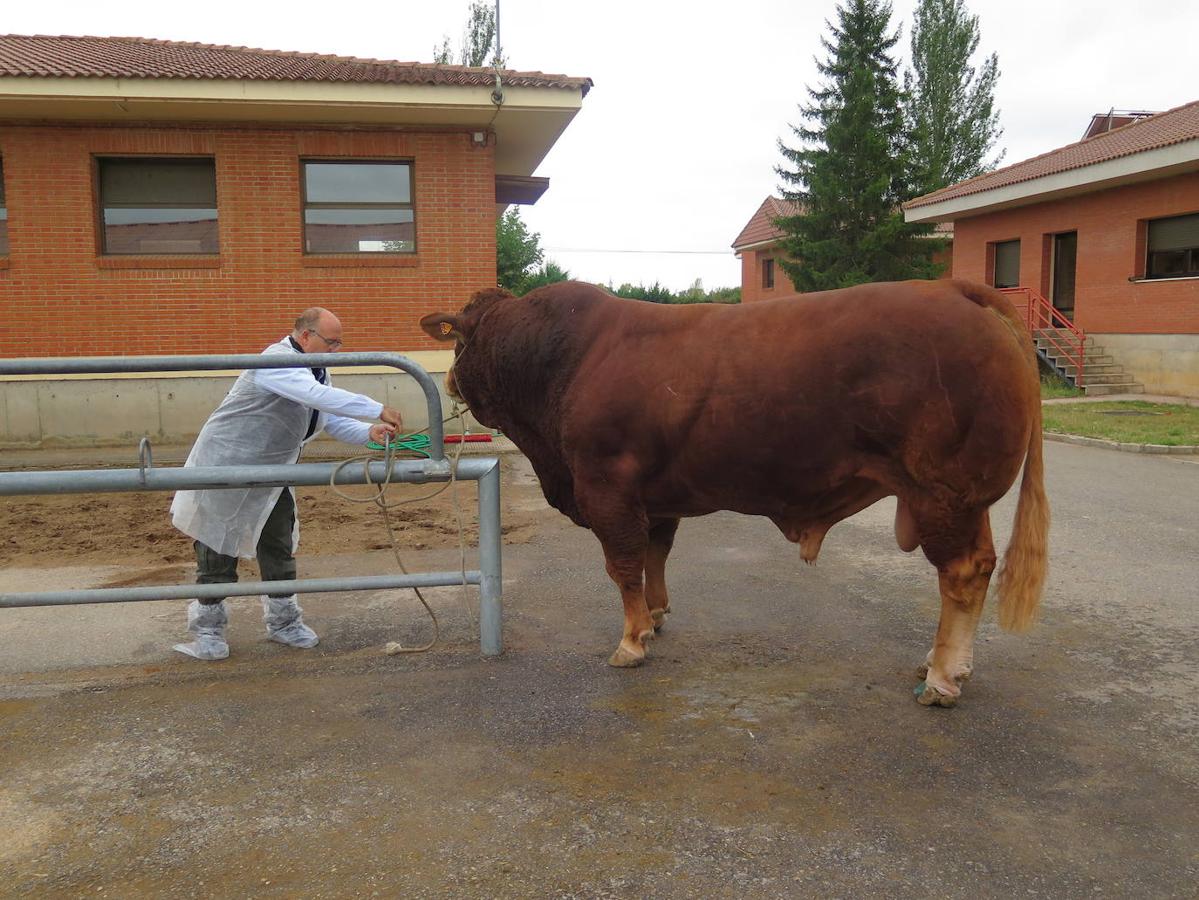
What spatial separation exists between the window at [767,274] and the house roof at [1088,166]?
11.4 meters

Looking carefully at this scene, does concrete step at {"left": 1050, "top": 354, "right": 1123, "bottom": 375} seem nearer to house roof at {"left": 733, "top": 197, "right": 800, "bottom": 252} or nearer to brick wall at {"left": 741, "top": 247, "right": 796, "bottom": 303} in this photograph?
brick wall at {"left": 741, "top": 247, "right": 796, "bottom": 303}

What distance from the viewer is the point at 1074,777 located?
3051mm

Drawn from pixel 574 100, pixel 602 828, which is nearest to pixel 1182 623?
pixel 602 828

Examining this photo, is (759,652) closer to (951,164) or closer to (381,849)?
(381,849)

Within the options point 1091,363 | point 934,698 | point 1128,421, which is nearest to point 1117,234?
point 1091,363

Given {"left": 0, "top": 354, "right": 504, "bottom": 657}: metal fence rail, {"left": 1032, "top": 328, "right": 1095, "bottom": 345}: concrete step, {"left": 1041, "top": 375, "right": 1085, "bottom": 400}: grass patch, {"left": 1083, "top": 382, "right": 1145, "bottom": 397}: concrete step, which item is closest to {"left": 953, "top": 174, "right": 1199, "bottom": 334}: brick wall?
{"left": 1032, "top": 328, "right": 1095, "bottom": 345}: concrete step

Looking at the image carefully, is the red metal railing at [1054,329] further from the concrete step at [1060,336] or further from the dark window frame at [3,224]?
the dark window frame at [3,224]

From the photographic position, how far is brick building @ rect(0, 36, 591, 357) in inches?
445

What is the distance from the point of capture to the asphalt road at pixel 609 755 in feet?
8.37

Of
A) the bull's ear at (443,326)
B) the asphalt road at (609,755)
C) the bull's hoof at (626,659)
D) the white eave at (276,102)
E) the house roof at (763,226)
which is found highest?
the house roof at (763,226)

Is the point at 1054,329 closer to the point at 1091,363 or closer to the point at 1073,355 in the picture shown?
the point at 1073,355

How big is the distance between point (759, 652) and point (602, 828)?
5.61 ft

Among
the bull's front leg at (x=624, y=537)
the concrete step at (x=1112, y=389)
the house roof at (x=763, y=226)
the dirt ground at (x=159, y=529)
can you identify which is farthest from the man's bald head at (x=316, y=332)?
the house roof at (x=763, y=226)

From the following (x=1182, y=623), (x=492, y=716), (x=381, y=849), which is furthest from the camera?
(x=1182, y=623)
